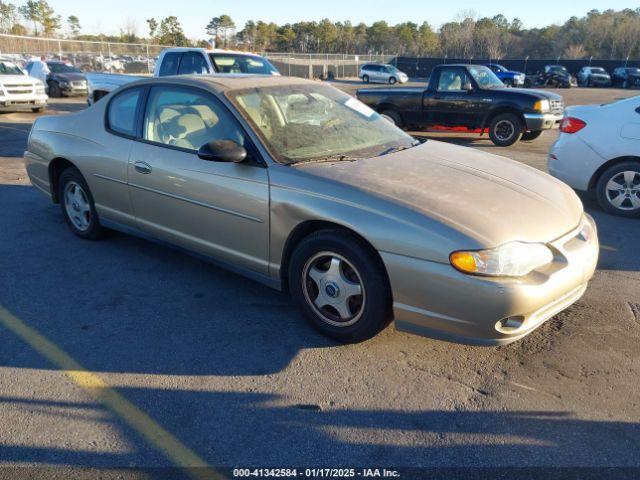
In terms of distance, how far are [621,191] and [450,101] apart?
592 centimetres

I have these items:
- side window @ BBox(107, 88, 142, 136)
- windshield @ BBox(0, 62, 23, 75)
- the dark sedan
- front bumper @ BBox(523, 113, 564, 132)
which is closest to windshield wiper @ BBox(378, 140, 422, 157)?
side window @ BBox(107, 88, 142, 136)

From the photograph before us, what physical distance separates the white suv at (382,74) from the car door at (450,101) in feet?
109

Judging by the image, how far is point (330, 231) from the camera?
316 centimetres

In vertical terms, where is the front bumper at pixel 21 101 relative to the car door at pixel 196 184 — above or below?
below

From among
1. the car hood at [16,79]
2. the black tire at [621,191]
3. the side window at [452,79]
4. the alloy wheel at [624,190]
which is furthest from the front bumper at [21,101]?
the alloy wheel at [624,190]

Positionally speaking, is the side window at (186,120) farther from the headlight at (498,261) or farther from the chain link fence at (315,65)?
the chain link fence at (315,65)

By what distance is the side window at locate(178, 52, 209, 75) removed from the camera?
1029 cm

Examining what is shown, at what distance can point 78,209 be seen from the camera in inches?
201

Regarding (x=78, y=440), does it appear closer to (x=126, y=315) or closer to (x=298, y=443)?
(x=298, y=443)

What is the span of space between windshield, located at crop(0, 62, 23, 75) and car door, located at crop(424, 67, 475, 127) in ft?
40.2

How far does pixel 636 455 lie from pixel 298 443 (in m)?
1.55

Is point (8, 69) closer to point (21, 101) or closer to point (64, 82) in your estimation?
point (21, 101)

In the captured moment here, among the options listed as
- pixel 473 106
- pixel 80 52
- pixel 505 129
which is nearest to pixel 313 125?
pixel 473 106

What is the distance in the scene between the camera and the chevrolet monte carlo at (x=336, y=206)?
279 cm
